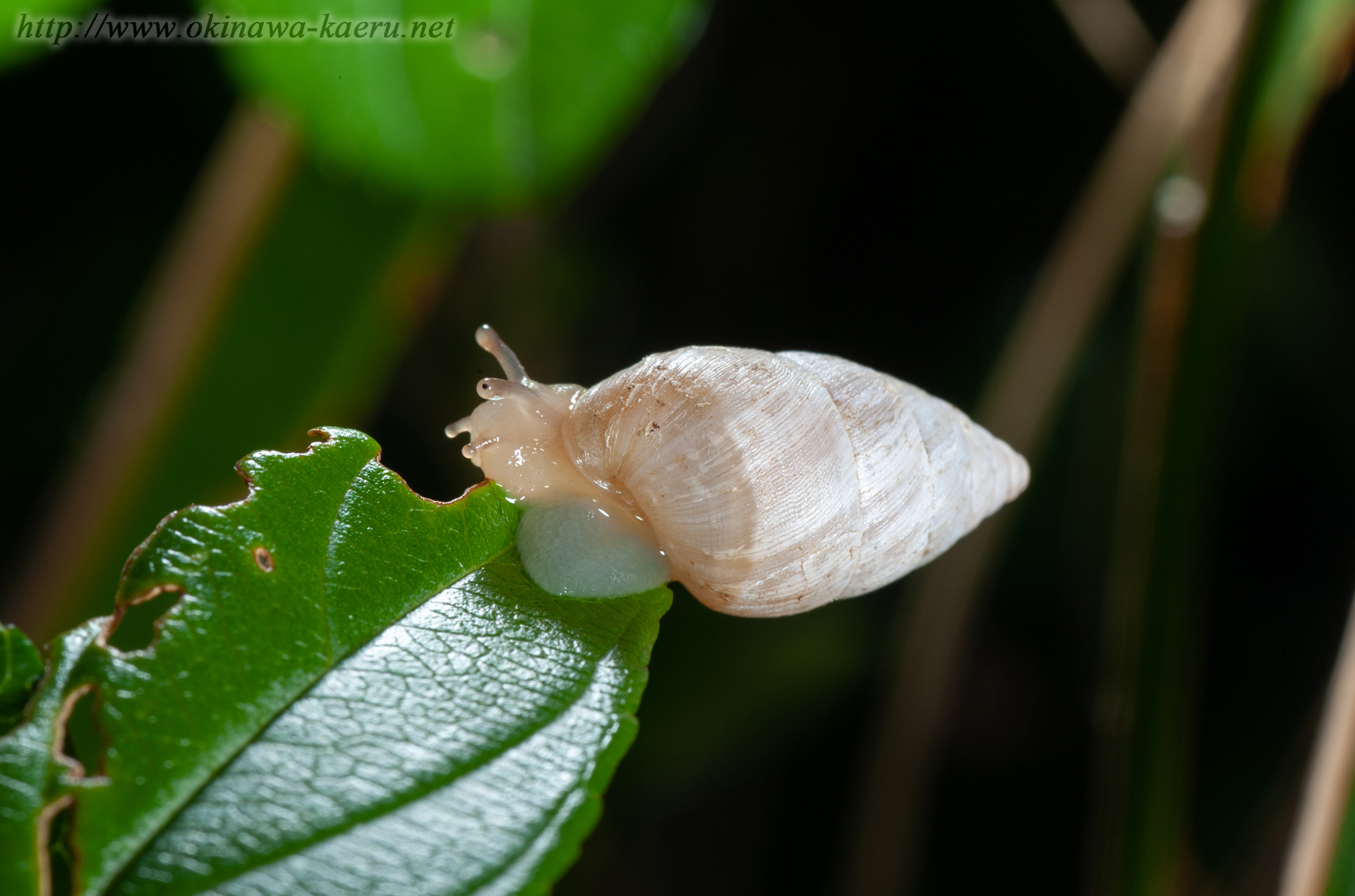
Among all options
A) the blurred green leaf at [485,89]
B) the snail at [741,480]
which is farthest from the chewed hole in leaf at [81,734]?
the blurred green leaf at [485,89]

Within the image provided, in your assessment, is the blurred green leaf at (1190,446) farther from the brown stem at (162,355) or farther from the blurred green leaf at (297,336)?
the brown stem at (162,355)

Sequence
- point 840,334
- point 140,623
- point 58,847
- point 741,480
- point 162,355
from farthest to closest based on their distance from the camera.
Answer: point 840,334 < point 162,355 < point 140,623 < point 741,480 < point 58,847

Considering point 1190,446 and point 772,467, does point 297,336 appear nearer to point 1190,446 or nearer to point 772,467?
point 772,467

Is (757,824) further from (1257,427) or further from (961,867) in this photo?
(1257,427)

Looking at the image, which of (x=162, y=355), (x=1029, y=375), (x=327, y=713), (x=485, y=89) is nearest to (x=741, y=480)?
(x=327, y=713)

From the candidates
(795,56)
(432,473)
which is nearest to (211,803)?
(432,473)
